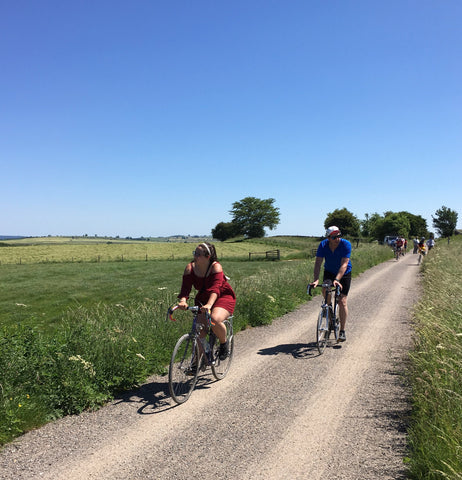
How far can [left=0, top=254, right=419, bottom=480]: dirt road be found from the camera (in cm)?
350

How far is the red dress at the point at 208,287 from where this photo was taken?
5562 millimetres

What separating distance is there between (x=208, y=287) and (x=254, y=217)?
11593cm

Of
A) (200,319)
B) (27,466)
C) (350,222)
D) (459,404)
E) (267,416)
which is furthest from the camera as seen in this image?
(350,222)

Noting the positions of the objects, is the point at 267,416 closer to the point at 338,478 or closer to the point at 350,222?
the point at 338,478

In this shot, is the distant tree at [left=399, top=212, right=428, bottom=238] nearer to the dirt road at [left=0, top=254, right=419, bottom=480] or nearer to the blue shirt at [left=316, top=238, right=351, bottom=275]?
the blue shirt at [left=316, top=238, right=351, bottom=275]

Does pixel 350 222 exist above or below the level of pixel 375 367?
above

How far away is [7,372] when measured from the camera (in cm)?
466

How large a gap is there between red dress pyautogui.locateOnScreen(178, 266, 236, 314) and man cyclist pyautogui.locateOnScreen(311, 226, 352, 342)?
231 centimetres

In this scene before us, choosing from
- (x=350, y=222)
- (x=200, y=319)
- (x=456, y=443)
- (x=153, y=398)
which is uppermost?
(x=350, y=222)

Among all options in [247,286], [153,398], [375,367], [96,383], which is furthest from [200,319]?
[247,286]

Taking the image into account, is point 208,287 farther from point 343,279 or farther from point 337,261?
point 343,279

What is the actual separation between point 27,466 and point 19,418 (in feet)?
2.58

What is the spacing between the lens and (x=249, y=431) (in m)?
4.21

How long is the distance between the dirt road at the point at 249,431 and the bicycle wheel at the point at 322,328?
41 centimetres
